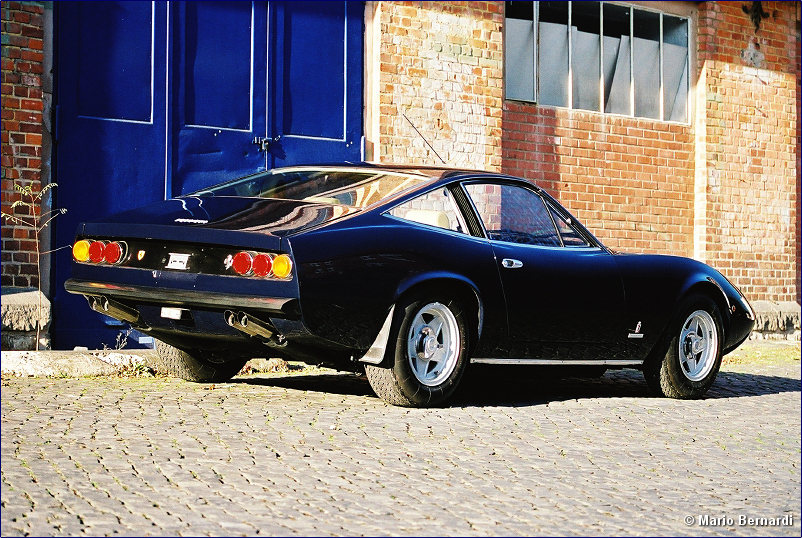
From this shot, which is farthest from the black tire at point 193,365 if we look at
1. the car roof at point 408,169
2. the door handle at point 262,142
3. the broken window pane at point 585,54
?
the broken window pane at point 585,54

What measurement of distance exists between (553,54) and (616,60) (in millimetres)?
1100

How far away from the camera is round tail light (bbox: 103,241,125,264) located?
7273 mm

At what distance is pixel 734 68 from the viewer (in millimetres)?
16453

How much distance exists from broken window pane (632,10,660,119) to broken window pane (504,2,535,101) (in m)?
1.80

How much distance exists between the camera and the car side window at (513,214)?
318 inches

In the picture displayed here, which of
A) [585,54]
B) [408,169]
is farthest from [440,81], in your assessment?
[408,169]

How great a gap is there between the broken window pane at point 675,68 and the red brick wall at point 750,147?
21cm

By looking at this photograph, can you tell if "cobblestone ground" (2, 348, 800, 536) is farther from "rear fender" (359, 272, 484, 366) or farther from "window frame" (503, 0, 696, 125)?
"window frame" (503, 0, 696, 125)

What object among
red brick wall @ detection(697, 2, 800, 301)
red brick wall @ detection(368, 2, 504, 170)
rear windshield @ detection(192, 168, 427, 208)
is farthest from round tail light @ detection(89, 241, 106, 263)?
red brick wall @ detection(697, 2, 800, 301)

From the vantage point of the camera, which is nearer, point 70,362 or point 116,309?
point 116,309

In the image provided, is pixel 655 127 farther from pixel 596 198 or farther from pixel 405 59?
pixel 405 59

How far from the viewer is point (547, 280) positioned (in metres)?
8.14

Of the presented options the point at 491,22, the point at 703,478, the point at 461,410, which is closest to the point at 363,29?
the point at 491,22

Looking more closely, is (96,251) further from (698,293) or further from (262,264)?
(698,293)
